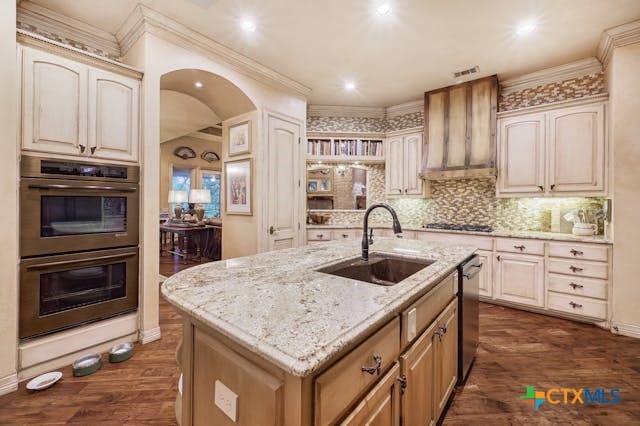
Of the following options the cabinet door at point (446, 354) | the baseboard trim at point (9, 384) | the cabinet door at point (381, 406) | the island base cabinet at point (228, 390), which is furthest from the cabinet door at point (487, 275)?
the baseboard trim at point (9, 384)

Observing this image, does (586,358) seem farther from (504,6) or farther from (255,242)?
(255,242)

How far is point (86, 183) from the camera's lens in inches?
85.8

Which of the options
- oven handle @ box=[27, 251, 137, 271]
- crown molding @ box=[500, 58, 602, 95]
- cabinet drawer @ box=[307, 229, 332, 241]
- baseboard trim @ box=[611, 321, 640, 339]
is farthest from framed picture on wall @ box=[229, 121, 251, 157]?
baseboard trim @ box=[611, 321, 640, 339]

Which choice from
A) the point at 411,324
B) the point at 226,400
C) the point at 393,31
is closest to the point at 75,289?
the point at 226,400

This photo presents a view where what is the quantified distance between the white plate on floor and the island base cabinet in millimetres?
1645

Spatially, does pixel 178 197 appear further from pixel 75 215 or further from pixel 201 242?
pixel 75 215

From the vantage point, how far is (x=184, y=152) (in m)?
7.98

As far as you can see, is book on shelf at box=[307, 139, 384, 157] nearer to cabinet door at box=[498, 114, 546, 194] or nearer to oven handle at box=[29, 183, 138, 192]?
cabinet door at box=[498, 114, 546, 194]

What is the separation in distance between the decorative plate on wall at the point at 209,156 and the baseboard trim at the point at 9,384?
731 cm

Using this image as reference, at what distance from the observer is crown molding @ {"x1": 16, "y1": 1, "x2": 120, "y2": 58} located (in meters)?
2.33

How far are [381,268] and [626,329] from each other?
2.77 meters

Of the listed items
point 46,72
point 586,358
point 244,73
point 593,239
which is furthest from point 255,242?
point 593,239

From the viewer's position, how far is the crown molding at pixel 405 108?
456 cm

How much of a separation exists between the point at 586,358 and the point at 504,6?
3036mm
